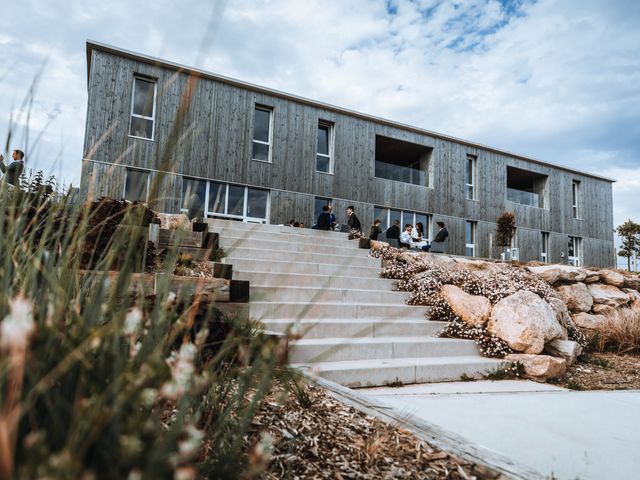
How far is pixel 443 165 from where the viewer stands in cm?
1662

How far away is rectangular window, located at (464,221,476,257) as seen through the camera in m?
16.8

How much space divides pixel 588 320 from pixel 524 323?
2963 mm

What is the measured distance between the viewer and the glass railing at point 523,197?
18.3 m

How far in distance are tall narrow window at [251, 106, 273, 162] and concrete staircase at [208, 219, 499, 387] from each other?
257 inches

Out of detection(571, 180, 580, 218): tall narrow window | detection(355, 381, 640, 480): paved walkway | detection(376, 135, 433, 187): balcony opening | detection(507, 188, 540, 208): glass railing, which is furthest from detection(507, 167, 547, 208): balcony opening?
detection(355, 381, 640, 480): paved walkway

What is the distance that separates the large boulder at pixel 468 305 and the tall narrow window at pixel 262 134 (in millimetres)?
9357

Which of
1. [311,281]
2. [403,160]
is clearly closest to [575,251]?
[403,160]

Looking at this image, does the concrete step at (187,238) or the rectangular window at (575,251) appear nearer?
the concrete step at (187,238)

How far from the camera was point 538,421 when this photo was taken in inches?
99.0

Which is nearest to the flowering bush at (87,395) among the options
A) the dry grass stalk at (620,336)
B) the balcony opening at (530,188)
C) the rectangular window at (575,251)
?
the dry grass stalk at (620,336)

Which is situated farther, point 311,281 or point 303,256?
point 303,256

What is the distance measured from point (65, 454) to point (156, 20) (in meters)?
1.07

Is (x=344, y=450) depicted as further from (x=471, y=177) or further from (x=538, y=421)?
(x=471, y=177)

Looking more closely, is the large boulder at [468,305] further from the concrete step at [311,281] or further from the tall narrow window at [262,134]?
the tall narrow window at [262,134]
